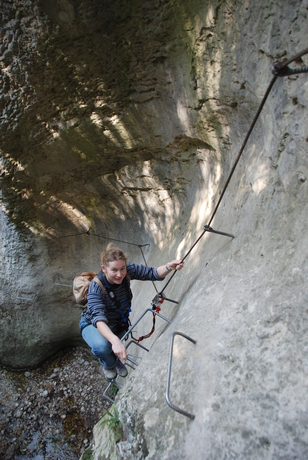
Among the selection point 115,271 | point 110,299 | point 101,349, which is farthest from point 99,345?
point 115,271

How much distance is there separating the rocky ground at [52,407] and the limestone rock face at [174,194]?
35 cm

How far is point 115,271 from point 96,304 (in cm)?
25

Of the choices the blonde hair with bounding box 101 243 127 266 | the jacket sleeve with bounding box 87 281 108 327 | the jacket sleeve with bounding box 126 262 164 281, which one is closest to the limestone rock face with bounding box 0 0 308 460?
the jacket sleeve with bounding box 126 262 164 281

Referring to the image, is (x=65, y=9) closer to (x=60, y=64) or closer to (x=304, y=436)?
(x=60, y=64)

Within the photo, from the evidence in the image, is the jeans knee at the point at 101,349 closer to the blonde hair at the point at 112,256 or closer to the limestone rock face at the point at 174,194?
the limestone rock face at the point at 174,194

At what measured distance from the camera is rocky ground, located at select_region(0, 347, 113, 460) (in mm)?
3846

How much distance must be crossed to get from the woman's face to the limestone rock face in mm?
464

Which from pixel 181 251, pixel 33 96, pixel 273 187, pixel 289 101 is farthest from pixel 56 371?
pixel 289 101

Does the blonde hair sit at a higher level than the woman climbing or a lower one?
higher

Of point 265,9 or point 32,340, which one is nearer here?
point 265,9

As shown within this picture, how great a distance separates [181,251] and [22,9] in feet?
7.90

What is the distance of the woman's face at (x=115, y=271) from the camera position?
6.63 ft

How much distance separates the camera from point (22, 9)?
93.4 inches

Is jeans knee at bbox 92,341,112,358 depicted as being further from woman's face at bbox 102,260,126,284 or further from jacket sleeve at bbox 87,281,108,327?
woman's face at bbox 102,260,126,284
